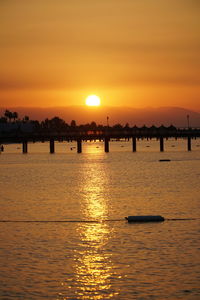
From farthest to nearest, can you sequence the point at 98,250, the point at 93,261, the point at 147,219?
the point at 147,219
the point at 98,250
the point at 93,261

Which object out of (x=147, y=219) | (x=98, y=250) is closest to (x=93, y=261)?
(x=98, y=250)

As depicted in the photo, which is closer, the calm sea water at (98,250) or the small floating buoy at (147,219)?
the calm sea water at (98,250)

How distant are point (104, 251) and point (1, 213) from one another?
→ 15.9 m

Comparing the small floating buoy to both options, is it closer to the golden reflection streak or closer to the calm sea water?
the calm sea water

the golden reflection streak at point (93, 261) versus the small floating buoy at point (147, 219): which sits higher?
the small floating buoy at point (147, 219)

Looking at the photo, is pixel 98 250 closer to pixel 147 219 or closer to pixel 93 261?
pixel 93 261

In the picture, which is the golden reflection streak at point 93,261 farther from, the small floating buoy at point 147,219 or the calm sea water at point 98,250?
the small floating buoy at point 147,219

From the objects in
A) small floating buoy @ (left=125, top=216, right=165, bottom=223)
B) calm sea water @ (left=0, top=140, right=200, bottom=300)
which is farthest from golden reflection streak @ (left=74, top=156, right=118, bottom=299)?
small floating buoy @ (left=125, top=216, right=165, bottom=223)

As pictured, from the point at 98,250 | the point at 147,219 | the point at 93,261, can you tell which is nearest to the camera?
the point at 93,261

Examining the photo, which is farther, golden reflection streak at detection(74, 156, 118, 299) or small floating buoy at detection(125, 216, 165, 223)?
small floating buoy at detection(125, 216, 165, 223)

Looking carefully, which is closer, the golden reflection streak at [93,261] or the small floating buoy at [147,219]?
the golden reflection streak at [93,261]

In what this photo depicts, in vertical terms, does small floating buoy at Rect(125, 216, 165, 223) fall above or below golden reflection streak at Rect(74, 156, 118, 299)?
above

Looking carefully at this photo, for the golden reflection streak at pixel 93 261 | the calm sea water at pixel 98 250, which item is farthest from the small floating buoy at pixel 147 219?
the golden reflection streak at pixel 93 261

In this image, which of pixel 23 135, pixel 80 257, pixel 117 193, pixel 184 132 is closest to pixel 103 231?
pixel 80 257
